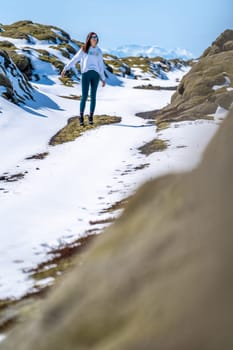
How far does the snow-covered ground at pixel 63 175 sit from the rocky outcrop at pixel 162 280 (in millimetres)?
1654

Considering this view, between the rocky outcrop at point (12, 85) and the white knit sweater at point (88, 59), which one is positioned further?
the rocky outcrop at point (12, 85)

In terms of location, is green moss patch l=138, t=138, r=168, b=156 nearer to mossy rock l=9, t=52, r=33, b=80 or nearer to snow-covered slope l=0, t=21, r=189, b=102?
snow-covered slope l=0, t=21, r=189, b=102

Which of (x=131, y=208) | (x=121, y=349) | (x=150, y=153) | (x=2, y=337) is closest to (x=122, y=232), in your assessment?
(x=131, y=208)

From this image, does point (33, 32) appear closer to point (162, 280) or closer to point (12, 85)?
point (12, 85)

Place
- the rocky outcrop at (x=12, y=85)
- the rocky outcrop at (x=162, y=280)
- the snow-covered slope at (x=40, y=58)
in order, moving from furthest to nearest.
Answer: the snow-covered slope at (x=40, y=58) → the rocky outcrop at (x=12, y=85) → the rocky outcrop at (x=162, y=280)

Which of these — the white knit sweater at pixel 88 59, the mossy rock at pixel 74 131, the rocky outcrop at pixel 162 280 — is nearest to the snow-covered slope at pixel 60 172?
the mossy rock at pixel 74 131

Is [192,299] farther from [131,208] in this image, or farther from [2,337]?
[2,337]

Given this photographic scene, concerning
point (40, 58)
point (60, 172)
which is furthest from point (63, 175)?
point (40, 58)

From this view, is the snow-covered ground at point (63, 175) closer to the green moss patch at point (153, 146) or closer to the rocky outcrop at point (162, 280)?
the green moss patch at point (153, 146)

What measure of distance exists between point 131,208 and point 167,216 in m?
1.08

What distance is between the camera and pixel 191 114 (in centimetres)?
2580

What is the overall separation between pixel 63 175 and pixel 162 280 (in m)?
12.8

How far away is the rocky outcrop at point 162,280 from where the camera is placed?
10.4 feet

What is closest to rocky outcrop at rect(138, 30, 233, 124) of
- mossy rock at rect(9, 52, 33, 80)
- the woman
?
the woman
